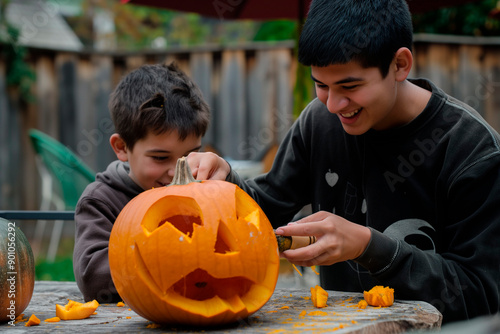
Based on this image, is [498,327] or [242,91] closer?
[498,327]

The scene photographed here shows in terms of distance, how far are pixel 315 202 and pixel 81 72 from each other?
3689 mm

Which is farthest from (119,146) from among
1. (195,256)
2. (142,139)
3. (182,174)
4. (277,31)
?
(277,31)

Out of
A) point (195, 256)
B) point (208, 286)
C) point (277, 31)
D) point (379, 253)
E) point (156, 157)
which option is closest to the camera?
point (195, 256)

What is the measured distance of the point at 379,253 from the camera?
1.47 meters

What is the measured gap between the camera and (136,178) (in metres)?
2.10

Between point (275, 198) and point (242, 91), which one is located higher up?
point (242, 91)

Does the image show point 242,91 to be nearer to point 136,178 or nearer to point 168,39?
point 136,178

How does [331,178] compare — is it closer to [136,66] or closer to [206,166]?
[206,166]

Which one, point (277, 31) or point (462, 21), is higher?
point (277, 31)

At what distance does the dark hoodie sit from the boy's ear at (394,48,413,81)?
1022mm

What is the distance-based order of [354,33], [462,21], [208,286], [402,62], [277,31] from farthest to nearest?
[277,31]
[462,21]
[402,62]
[354,33]
[208,286]

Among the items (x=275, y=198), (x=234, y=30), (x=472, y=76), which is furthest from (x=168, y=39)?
(x=275, y=198)

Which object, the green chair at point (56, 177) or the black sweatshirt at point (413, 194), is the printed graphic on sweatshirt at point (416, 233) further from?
the green chair at point (56, 177)

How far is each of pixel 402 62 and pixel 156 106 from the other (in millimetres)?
920
